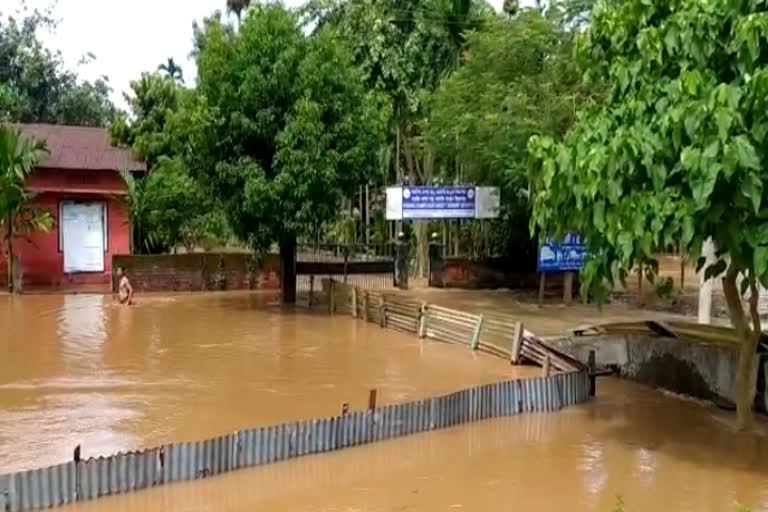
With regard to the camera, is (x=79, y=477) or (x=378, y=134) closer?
(x=79, y=477)

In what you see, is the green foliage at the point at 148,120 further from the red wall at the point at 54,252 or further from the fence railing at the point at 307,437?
the fence railing at the point at 307,437

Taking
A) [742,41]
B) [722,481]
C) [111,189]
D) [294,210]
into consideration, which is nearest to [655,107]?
[742,41]

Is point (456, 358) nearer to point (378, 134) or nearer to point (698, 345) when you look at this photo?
point (698, 345)

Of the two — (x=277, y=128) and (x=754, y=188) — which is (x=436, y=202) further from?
(x=754, y=188)

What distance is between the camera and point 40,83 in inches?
1500

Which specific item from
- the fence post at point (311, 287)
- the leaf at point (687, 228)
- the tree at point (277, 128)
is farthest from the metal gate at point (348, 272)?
the leaf at point (687, 228)

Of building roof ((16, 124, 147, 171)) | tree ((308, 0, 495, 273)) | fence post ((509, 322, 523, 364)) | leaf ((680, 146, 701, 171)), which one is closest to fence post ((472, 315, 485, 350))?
fence post ((509, 322, 523, 364))

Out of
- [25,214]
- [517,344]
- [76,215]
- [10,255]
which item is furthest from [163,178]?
[517,344]

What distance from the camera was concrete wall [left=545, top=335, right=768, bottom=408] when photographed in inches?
504

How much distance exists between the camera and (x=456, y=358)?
15.6 metres

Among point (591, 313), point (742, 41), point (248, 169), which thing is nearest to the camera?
point (742, 41)

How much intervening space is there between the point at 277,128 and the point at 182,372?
300 inches

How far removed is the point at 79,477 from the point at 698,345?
926 cm

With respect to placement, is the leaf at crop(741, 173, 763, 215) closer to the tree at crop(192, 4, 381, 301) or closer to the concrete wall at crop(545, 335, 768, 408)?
the concrete wall at crop(545, 335, 768, 408)
